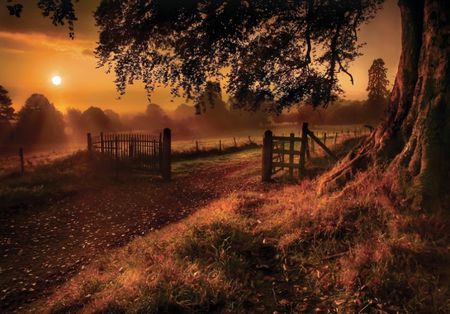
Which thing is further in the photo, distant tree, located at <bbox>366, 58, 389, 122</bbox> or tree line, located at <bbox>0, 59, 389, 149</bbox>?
tree line, located at <bbox>0, 59, 389, 149</bbox>

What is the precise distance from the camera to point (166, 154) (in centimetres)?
1731

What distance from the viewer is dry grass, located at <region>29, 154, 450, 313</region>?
4773 mm

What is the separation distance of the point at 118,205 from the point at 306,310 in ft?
32.8

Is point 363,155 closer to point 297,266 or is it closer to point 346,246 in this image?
point 346,246

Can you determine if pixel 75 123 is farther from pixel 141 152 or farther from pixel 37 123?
pixel 141 152

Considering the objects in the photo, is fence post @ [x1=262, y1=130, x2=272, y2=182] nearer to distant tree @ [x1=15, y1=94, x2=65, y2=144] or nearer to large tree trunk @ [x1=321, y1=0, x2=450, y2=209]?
large tree trunk @ [x1=321, y1=0, x2=450, y2=209]

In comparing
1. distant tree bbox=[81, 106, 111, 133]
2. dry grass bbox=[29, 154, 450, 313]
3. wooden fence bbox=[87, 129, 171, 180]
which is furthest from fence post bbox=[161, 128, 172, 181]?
distant tree bbox=[81, 106, 111, 133]

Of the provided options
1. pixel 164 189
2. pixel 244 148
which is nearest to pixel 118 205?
pixel 164 189

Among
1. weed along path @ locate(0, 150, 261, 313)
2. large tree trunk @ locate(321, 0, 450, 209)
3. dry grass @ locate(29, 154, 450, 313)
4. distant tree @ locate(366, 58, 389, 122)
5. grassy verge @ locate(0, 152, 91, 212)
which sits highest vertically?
distant tree @ locate(366, 58, 389, 122)

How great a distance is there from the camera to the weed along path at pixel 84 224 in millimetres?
7496

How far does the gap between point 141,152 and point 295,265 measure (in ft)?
44.6

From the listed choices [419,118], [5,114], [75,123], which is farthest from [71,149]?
[419,118]

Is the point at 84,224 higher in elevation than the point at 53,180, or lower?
lower

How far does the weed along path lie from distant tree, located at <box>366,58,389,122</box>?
168ft
